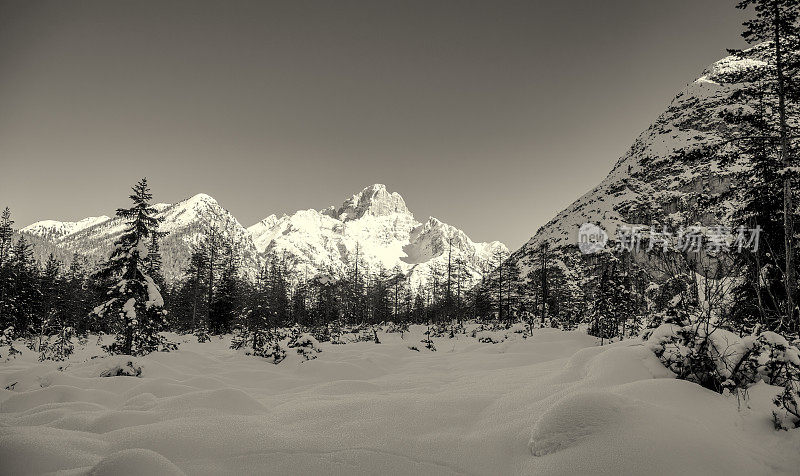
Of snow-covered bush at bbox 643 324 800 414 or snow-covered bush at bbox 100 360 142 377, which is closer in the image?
snow-covered bush at bbox 643 324 800 414

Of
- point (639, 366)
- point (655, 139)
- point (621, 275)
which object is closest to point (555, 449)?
point (639, 366)

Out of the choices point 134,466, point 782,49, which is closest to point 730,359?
point 134,466

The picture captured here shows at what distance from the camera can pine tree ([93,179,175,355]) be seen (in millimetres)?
14047

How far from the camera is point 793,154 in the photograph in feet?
33.9

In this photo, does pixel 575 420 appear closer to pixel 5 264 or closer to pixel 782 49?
pixel 782 49

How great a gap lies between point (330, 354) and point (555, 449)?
1026 cm

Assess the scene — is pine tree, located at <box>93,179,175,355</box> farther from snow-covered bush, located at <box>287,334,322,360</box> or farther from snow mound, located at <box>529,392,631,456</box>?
snow mound, located at <box>529,392,631,456</box>

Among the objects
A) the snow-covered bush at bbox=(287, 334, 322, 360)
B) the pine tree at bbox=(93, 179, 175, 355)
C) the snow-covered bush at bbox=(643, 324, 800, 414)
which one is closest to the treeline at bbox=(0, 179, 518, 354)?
the pine tree at bbox=(93, 179, 175, 355)

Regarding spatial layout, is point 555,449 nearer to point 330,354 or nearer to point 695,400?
point 695,400

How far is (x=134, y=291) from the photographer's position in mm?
14500

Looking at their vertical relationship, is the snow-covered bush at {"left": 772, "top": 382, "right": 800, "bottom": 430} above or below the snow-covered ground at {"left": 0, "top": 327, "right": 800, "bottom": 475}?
above

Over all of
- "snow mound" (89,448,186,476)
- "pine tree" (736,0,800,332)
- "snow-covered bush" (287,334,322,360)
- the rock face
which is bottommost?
"snow-covered bush" (287,334,322,360)

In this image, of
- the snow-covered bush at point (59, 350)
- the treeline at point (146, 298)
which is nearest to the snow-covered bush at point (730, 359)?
the treeline at point (146, 298)

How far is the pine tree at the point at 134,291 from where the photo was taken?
14.0m
